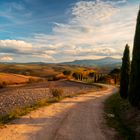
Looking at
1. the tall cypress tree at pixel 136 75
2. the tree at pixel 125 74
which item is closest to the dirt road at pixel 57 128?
the tall cypress tree at pixel 136 75

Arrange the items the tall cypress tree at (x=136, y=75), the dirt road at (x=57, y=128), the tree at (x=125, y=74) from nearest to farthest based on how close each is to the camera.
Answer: the dirt road at (x=57, y=128), the tall cypress tree at (x=136, y=75), the tree at (x=125, y=74)

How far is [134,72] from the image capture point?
19.6 metres

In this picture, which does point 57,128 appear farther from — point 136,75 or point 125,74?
point 125,74

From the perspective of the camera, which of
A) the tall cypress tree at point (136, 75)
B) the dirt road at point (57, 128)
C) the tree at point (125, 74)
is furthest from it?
the tree at point (125, 74)

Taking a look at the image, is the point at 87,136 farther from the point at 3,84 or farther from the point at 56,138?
the point at 3,84

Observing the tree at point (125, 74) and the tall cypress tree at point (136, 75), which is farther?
the tree at point (125, 74)

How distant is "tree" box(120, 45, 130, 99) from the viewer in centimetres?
2699

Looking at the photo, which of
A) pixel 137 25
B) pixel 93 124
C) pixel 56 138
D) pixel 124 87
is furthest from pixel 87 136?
pixel 124 87

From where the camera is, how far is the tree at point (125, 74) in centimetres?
2699

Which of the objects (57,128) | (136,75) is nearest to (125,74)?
(136,75)

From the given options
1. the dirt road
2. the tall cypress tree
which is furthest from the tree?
the dirt road

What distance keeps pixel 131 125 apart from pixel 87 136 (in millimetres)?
3804

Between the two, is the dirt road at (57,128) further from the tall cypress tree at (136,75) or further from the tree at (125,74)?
the tree at (125,74)

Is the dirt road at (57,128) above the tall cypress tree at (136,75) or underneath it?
underneath
